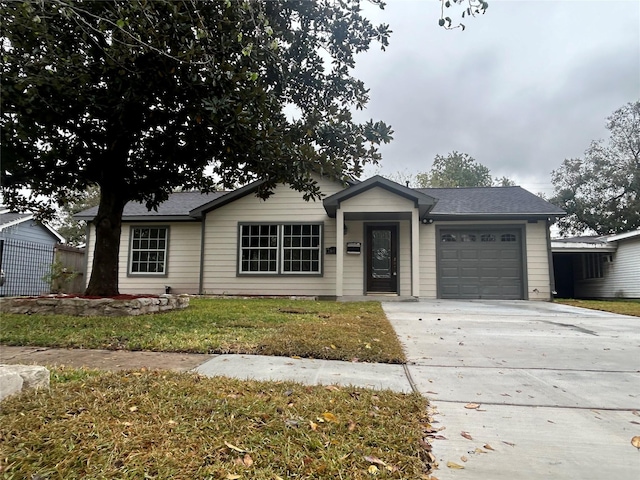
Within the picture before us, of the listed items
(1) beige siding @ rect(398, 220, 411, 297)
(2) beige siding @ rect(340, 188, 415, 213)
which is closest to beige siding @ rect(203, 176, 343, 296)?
(2) beige siding @ rect(340, 188, 415, 213)

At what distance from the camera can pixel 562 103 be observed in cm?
1783

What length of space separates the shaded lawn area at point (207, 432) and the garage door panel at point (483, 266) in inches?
377

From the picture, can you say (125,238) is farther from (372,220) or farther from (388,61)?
(388,61)

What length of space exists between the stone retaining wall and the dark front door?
6722 millimetres

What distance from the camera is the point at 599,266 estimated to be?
52.4ft

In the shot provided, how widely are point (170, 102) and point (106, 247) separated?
10.3 feet

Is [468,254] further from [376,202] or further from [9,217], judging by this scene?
[9,217]

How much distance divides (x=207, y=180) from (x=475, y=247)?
8.09m

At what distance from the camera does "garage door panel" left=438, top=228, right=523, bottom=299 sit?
11453 millimetres

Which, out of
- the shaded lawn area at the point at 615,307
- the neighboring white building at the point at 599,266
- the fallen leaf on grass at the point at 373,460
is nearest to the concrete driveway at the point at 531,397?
the fallen leaf on grass at the point at 373,460

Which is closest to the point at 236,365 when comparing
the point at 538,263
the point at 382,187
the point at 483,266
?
the point at 382,187

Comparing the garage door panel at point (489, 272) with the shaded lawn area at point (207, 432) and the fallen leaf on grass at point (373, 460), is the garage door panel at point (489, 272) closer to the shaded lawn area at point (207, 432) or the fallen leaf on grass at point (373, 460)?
the shaded lawn area at point (207, 432)

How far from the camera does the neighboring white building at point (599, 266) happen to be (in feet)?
46.0

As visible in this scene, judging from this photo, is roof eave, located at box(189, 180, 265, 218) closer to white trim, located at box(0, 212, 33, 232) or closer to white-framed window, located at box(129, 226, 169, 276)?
white-framed window, located at box(129, 226, 169, 276)
